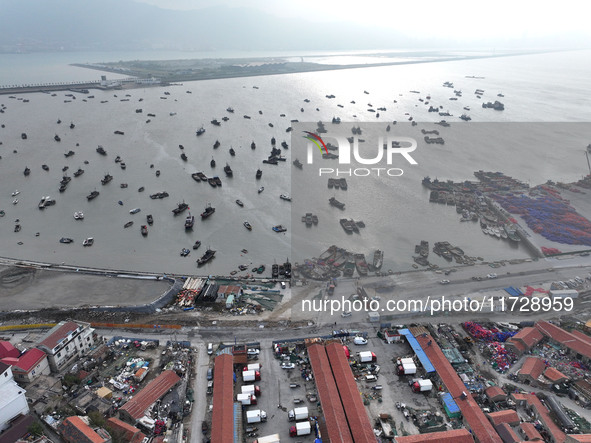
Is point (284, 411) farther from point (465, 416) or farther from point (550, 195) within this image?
point (550, 195)

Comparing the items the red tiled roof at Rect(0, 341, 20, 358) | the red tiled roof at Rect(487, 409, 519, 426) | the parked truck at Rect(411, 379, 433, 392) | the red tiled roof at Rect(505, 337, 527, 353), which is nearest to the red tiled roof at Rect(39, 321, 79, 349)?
the red tiled roof at Rect(0, 341, 20, 358)

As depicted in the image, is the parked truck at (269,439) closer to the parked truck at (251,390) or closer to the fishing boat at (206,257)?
the parked truck at (251,390)

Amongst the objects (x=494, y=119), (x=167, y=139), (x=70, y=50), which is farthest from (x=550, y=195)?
(x=70, y=50)

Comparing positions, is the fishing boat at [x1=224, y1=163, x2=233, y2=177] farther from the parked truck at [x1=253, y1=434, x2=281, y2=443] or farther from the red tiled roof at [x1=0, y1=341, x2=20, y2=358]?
the parked truck at [x1=253, y1=434, x2=281, y2=443]

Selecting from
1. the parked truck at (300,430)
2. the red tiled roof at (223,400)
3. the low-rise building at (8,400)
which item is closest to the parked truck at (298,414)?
the parked truck at (300,430)

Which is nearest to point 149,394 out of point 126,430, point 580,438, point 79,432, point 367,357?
point 126,430

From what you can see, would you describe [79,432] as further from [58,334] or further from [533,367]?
[533,367]

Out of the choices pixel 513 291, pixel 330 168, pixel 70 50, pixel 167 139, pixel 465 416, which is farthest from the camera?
pixel 70 50
